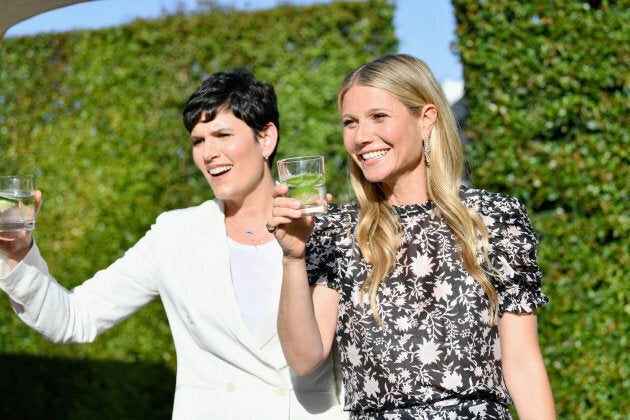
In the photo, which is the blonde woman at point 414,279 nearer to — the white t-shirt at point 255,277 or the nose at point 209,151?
the white t-shirt at point 255,277

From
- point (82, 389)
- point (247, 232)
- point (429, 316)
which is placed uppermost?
point (247, 232)

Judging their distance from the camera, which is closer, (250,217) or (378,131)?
(378,131)

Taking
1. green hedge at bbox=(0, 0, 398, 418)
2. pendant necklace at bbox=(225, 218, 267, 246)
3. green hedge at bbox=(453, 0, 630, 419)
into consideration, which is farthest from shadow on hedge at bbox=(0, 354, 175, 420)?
green hedge at bbox=(453, 0, 630, 419)

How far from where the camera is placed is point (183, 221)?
3.09m

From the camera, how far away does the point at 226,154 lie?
2998mm

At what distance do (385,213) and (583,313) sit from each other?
8.02ft

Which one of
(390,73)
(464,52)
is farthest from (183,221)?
(464,52)

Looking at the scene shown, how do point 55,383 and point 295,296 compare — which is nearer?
point 295,296

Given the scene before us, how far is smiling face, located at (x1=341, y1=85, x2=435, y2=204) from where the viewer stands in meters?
2.47

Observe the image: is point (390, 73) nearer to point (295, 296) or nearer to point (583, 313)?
point (295, 296)

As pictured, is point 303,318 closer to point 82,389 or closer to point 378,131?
point 378,131

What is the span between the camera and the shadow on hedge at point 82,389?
18.4ft

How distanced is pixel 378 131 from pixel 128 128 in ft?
11.9

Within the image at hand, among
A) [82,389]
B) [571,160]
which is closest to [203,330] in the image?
[571,160]
